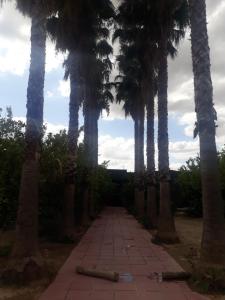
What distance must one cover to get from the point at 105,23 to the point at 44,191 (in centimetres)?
1072

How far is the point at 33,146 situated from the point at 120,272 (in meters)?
3.75

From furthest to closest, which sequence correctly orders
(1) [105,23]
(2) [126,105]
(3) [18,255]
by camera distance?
(2) [126,105] → (1) [105,23] → (3) [18,255]

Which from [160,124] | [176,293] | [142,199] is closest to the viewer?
[176,293]

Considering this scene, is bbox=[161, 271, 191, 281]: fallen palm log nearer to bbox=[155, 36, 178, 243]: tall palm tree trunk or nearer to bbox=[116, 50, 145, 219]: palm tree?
bbox=[155, 36, 178, 243]: tall palm tree trunk

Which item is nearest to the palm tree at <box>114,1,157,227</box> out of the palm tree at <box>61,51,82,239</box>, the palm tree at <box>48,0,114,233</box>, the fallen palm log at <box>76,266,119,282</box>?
the palm tree at <box>48,0,114,233</box>

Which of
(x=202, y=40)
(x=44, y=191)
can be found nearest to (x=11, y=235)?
(x=44, y=191)

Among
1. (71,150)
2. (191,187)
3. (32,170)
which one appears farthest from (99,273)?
(191,187)

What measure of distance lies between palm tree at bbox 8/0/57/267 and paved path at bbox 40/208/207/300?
111 centimetres

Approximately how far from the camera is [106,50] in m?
28.9

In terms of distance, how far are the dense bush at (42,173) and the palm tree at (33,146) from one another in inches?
91.7

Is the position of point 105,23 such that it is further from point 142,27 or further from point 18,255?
point 18,255

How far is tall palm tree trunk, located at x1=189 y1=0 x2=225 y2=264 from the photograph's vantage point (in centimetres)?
1016

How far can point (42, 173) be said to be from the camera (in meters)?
16.0

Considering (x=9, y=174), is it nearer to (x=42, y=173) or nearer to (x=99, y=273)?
(x=42, y=173)
